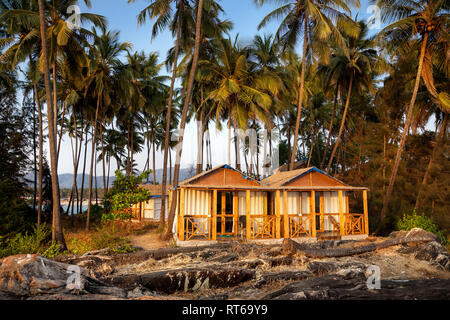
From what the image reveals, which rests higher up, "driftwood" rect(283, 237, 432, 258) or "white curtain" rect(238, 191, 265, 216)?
"white curtain" rect(238, 191, 265, 216)

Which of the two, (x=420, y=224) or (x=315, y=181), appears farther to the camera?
(x=420, y=224)

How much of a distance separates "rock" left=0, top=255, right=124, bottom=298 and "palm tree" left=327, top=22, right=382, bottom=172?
→ 16574 mm

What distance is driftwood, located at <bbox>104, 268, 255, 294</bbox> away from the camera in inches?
266

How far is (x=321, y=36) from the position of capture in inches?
570

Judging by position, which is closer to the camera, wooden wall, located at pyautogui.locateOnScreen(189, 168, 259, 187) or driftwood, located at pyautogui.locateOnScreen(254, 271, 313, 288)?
driftwood, located at pyautogui.locateOnScreen(254, 271, 313, 288)

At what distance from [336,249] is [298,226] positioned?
Answer: 305 cm

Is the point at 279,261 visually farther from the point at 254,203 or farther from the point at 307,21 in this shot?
the point at 307,21

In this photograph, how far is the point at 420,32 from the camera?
1423 centimetres

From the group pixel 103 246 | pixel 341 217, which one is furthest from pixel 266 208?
pixel 103 246

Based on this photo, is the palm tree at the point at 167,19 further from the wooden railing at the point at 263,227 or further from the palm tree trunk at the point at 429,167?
the palm tree trunk at the point at 429,167

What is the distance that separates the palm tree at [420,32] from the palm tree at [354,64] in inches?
138

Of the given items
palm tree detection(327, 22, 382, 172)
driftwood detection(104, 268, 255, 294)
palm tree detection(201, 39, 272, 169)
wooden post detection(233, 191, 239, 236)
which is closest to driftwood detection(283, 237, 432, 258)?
driftwood detection(104, 268, 255, 294)

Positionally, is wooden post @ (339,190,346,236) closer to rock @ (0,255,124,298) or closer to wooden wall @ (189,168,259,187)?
wooden wall @ (189,168,259,187)

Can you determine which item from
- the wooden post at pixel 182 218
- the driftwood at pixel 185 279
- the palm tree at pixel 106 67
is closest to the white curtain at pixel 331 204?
the wooden post at pixel 182 218
